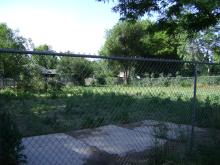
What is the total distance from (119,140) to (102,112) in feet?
8.77

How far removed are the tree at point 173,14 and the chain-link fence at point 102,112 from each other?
4.72 feet

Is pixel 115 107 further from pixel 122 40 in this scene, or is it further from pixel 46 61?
pixel 122 40

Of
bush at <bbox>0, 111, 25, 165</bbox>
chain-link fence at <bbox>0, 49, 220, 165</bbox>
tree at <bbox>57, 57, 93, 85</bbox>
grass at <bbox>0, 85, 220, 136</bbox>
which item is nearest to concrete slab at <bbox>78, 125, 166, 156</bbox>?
chain-link fence at <bbox>0, 49, 220, 165</bbox>

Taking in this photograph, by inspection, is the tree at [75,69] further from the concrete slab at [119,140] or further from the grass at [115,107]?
the concrete slab at [119,140]

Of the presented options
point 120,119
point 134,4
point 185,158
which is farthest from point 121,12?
point 185,158

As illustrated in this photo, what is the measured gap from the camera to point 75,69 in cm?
332

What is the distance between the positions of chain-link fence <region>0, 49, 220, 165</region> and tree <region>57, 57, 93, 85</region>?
0.04 feet

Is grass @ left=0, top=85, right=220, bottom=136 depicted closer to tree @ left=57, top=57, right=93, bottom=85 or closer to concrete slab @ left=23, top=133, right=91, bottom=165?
tree @ left=57, top=57, right=93, bottom=85

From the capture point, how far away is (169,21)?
8.84 m

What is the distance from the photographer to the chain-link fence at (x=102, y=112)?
3.13 metres

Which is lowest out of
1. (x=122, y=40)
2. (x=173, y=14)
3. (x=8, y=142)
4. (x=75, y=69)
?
(x=8, y=142)

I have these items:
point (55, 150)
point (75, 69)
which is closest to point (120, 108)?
point (55, 150)

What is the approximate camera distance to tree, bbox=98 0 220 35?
7.98 meters

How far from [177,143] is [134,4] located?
173 inches
